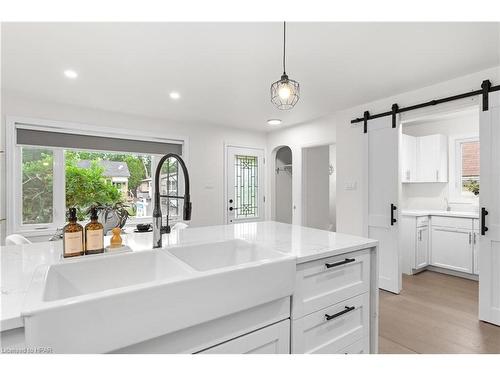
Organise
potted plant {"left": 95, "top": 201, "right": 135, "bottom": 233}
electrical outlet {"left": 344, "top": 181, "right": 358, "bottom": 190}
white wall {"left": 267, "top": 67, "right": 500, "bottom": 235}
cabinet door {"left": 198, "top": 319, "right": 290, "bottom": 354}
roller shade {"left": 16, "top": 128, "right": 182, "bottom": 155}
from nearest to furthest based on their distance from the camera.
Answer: cabinet door {"left": 198, "top": 319, "right": 290, "bottom": 354} → potted plant {"left": 95, "top": 201, "right": 135, "bottom": 233} → white wall {"left": 267, "top": 67, "right": 500, "bottom": 235} → roller shade {"left": 16, "top": 128, "right": 182, "bottom": 155} → electrical outlet {"left": 344, "top": 181, "right": 358, "bottom": 190}

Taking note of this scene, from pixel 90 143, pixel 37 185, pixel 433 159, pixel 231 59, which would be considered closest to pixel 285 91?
pixel 231 59

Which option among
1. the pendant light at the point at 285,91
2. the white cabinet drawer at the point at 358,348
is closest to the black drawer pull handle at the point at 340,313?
the white cabinet drawer at the point at 358,348

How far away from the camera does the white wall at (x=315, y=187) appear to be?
15.8 ft

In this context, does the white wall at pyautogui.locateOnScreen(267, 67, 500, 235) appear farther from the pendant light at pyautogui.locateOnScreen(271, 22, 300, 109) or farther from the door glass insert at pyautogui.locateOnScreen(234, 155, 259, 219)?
the pendant light at pyautogui.locateOnScreen(271, 22, 300, 109)

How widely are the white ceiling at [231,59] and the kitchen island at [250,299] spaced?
142 centimetres

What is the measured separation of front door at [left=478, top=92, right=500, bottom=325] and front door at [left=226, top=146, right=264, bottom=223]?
3407 millimetres

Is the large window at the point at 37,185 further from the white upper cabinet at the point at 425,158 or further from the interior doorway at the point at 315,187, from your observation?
the white upper cabinet at the point at 425,158

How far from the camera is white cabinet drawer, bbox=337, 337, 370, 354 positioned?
4.75 feet

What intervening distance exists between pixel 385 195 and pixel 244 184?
256cm

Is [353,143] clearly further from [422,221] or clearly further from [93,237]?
[93,237]

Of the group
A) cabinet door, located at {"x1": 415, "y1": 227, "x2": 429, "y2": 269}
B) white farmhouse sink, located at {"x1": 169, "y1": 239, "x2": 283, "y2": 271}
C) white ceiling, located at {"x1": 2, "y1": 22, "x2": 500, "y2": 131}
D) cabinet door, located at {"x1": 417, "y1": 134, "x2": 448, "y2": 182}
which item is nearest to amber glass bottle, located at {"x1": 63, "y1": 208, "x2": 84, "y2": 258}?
white farmhouse sink, located at {"x1": 169, "y1": 239, "x2": 283, "y2": 271}
